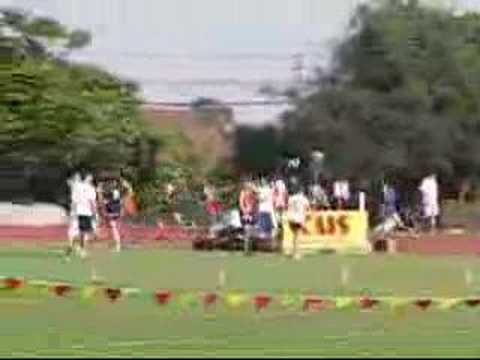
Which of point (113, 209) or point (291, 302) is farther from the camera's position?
point (113, 209)

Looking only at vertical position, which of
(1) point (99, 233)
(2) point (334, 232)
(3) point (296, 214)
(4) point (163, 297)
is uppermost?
(3) point (296, 214)

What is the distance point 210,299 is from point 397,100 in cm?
3716

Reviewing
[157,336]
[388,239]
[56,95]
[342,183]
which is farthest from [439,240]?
[157,336]

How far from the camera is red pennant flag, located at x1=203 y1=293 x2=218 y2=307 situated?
2039 cm

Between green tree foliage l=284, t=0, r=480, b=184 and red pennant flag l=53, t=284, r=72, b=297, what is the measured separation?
3086 cm

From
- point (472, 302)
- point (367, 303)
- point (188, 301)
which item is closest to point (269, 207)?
point (188, 301)

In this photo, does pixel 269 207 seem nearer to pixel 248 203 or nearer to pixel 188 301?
pixel 248 203

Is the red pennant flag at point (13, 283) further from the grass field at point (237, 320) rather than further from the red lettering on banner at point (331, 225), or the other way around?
the red lettering on banner at point (331, 225)

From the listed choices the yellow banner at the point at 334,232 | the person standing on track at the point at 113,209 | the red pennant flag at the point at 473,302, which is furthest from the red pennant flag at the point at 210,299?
the yellow banner at the point at 334,232

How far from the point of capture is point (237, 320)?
19031mm

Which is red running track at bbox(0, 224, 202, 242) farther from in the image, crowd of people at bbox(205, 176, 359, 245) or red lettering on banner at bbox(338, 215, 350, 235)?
red lettering on banner at bbox(338, 215, 350, 235)

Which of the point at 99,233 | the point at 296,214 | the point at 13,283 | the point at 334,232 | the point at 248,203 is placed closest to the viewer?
the point at 13,283

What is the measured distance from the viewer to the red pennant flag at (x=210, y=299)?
20.4m

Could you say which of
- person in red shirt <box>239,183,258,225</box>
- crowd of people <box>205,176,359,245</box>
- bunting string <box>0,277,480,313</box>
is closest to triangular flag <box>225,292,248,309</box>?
bunting string <box>0,277,480,313</box>
